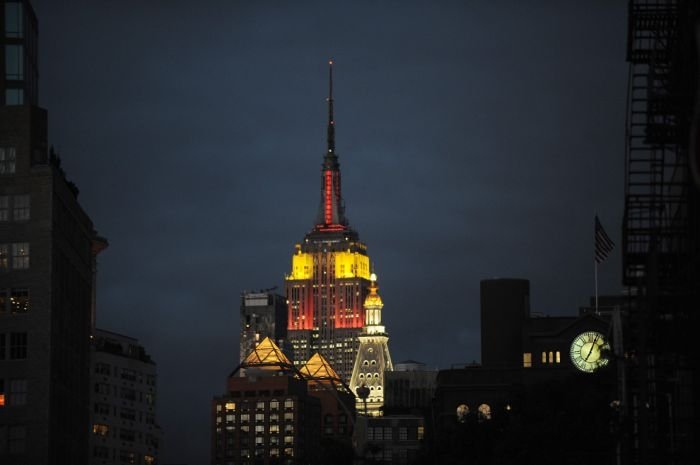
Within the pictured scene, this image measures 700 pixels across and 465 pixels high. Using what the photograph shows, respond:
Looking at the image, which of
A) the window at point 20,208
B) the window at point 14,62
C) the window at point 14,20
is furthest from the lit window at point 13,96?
the window at point 20,208

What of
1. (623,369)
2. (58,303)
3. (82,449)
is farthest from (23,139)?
(623,369)

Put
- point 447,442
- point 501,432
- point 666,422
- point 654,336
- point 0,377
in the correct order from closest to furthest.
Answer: point 654,336, point 666,422, point 0,377, point 501,432, point 447,442

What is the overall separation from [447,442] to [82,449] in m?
31.9

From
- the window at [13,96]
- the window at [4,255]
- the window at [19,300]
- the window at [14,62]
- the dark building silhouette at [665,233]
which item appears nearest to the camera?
the dark building silhouette at [665,233]

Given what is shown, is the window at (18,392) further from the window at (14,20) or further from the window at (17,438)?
the window at (14,20)

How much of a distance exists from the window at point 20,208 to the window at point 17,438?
48.5 feet

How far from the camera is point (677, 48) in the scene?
74500 millimetres

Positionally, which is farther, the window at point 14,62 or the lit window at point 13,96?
the lit window at point 13,96

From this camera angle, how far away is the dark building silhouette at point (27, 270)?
432 feet

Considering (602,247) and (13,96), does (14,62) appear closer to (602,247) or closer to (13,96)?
(13,96)

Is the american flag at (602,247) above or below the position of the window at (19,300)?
above

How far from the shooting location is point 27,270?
132875 mm

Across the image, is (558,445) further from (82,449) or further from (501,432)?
(82,449)

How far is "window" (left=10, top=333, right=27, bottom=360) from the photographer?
5207 inches
